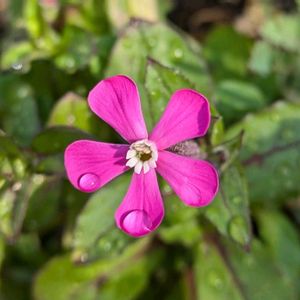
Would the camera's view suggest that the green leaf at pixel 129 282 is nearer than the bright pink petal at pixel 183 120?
No

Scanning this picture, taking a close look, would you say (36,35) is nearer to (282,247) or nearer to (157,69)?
(157,69)

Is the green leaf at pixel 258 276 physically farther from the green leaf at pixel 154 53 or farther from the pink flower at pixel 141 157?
the pink flower at pixel 141 157

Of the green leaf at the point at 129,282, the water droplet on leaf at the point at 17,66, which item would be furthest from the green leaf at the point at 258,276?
the water droplet on leaf at the point at 17,66

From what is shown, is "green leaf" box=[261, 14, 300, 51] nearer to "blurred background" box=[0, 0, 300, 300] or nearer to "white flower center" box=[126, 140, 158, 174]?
"blurred background" box=[0, 0, 300, 300]

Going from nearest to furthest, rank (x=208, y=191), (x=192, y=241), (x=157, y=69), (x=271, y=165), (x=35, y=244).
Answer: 1. (x=208, y=191)
2. (x=157, y=69)
3. (x=271, y=165)
4. (x=192, y=241)
5. (x=35, y=244)

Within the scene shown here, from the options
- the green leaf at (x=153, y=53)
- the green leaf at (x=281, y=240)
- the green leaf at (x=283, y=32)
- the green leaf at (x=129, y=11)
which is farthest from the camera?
the green leaf at (x=283, y=32)

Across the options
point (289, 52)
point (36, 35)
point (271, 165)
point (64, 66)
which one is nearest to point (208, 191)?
point (271, 165)

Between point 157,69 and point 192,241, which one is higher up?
point 157,69
